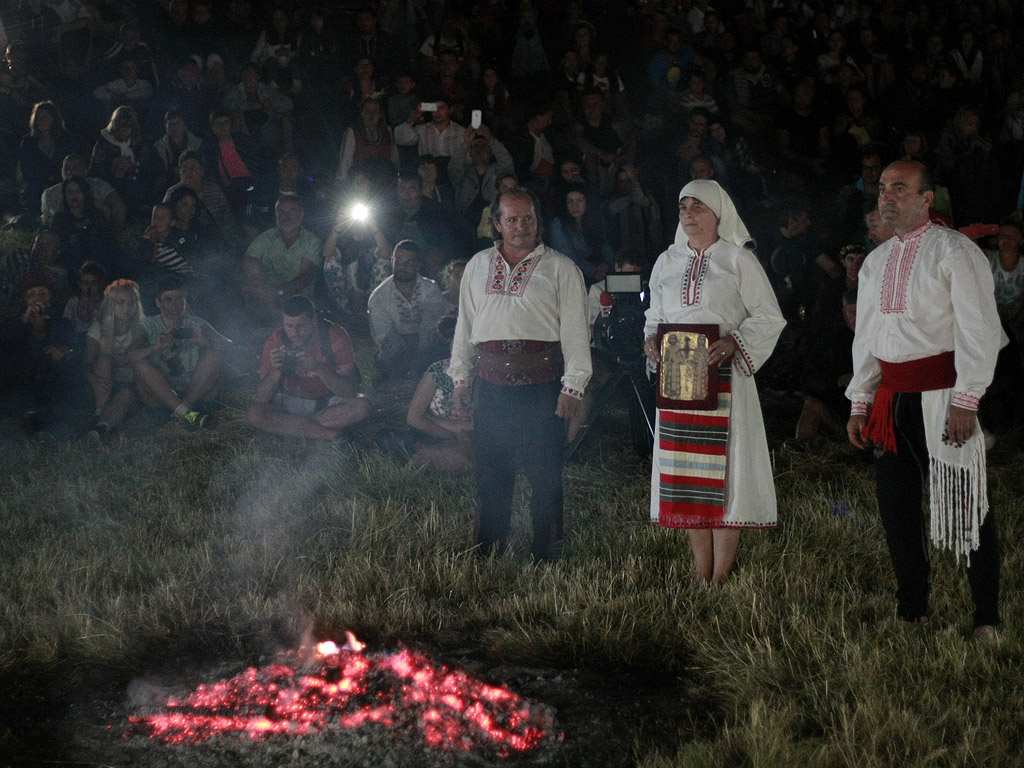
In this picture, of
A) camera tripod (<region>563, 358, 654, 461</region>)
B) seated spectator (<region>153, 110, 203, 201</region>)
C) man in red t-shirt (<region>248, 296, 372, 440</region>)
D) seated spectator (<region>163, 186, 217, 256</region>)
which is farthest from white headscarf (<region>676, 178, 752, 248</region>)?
seated spectator (<region>153, 110, 203, 201</region>)

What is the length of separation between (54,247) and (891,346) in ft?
22.3

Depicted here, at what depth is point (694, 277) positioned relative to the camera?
13.7 feet

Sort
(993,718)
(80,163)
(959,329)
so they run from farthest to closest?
(80,163) < (959,329) < (993,718)

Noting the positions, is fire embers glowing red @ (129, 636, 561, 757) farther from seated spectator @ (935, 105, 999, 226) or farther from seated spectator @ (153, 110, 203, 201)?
seated spectator @ (935, 105, 999, 226)

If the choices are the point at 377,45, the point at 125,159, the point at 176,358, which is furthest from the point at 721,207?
the point at 377,45

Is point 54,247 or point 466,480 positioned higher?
point 54,247

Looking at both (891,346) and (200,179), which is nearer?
(891,346)

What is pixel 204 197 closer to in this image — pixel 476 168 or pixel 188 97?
pixel 188 97

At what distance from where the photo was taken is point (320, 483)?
612 centimetres

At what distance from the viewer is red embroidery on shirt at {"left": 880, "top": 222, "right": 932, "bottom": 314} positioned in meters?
3.56

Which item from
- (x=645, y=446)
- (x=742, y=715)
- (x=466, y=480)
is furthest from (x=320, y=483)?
(x=742, y=715)

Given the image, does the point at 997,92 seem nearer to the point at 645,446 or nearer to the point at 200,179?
the point at 645,446

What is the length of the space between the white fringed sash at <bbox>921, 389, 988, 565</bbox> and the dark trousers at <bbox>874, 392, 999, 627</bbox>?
1.9 inches

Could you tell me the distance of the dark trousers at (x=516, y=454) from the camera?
4656 mm
